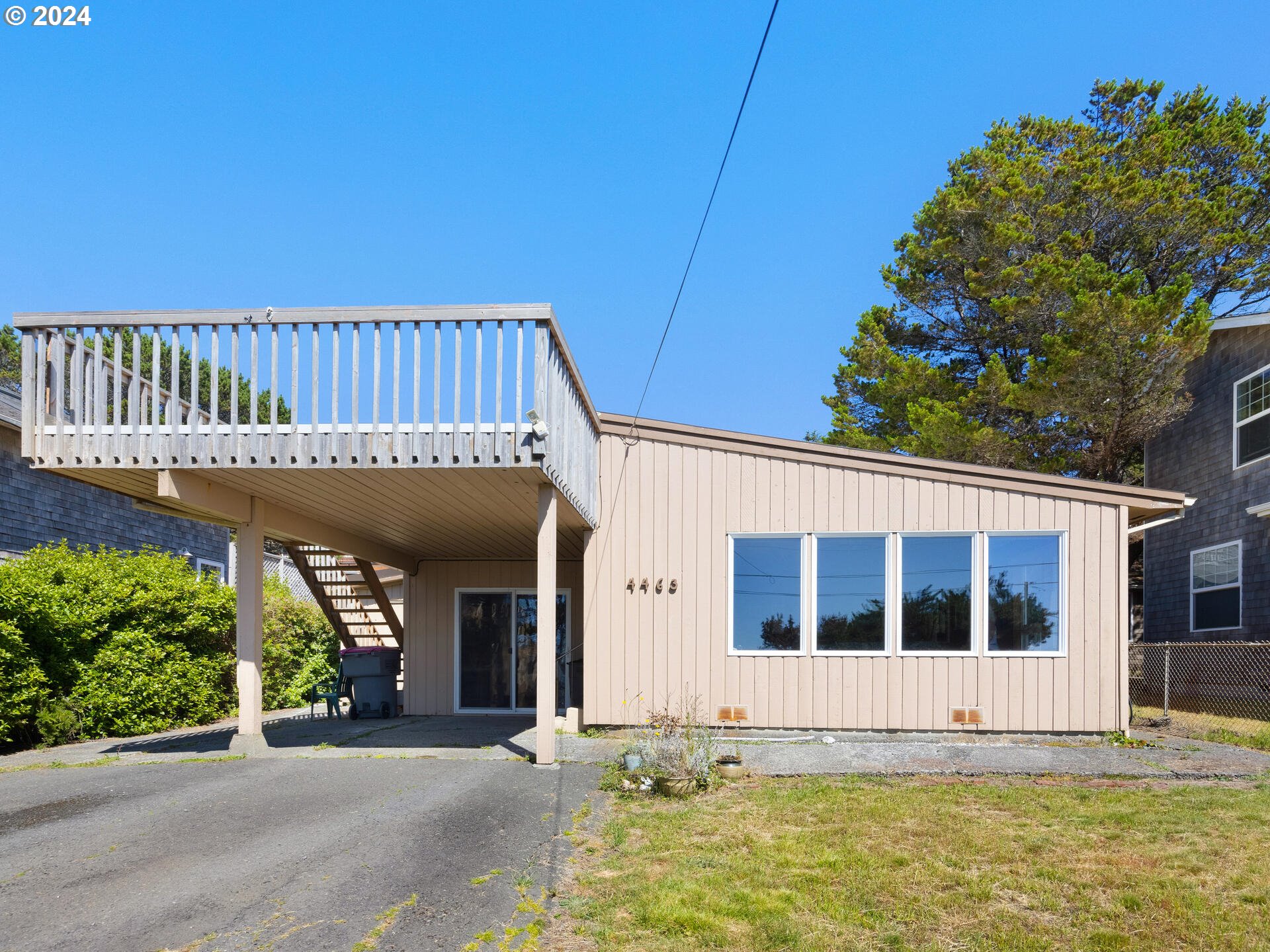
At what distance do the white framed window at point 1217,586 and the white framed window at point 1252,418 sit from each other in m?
1.40

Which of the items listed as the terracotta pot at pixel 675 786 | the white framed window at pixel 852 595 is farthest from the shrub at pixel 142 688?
the white framed window at pixel 852 595

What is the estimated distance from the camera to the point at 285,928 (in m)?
3.89

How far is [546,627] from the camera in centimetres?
788

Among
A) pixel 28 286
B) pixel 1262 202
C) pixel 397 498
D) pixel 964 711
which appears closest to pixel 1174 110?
pixel 1262 202

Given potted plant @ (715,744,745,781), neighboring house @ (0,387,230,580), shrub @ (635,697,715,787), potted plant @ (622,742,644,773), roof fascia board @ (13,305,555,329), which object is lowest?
potted plant @ (715,744,745,781)

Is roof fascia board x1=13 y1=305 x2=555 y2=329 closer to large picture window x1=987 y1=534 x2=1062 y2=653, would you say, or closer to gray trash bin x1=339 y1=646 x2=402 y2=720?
large picture window x1=987 y1=534 x2=1062 y2=653

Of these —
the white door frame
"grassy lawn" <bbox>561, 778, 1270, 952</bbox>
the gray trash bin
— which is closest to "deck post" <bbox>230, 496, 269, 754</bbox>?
"grassy lawn" <bbox>561, 778, 1270, 952</bbox>

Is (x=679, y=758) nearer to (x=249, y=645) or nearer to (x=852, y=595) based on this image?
(x=852, y=595)

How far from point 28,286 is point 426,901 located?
36753 millimetres

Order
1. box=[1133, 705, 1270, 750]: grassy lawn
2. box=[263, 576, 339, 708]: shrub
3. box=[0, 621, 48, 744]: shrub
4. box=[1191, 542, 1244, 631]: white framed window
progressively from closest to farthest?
box=[0, 621, 48, 744]: shrub
box=[1133, 705, 1270, 750]: grassy lawn
box=[1191, 542, 1244, 631]: white framed window
box=[263, 576, 339, 708]: shrub

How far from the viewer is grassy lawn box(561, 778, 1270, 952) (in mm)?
4078

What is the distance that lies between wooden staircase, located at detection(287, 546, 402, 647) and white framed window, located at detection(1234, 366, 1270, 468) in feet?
42.9

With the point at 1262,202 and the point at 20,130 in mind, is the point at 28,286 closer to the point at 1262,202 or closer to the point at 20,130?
the point at 20,130

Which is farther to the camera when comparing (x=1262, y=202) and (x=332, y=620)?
(x=1262, y=202)
